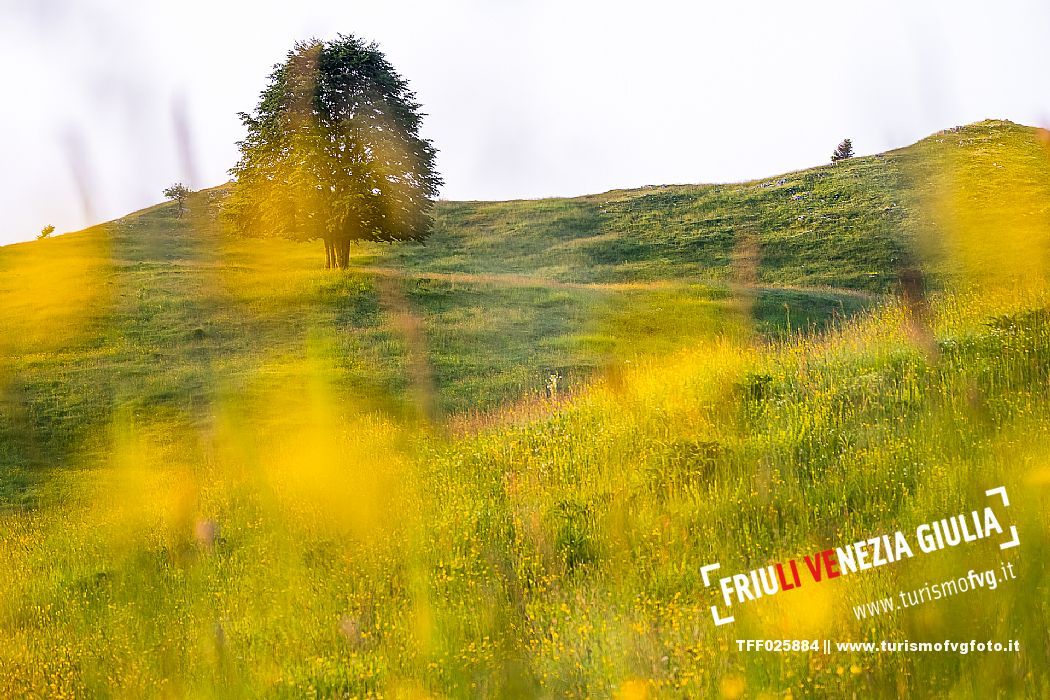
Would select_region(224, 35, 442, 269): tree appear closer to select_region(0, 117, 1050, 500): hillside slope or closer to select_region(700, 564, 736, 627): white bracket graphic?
select_region(0, 117, 1050, 500): hillside slope

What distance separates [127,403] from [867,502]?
63.7ft

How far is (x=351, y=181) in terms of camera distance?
34875mm

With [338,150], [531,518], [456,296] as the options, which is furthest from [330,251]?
[531,518]

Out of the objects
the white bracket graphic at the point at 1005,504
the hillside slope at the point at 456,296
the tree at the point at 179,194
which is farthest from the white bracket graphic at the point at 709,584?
the tree at the point at 179,194

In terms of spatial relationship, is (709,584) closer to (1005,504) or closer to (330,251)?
(1005,504)

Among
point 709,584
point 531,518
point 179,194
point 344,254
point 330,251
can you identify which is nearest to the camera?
point 709,584

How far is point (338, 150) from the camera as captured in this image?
114 feet

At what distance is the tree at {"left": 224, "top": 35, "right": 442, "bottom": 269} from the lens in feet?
113

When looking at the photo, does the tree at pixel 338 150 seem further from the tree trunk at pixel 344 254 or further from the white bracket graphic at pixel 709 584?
the white bracket graphic at pixel 709 584

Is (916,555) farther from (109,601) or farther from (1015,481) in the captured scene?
(109,601)

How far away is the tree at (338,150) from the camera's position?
1362 inches

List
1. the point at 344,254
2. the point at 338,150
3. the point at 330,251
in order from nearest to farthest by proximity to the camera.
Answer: the point at 338,150 < the point at 344,254 < the point at 330,251

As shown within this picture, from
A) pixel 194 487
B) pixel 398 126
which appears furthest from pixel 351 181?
pixel 194 487

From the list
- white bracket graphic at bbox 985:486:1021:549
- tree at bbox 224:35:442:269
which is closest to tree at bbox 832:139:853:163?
tree at bbox 224:35:442:269
